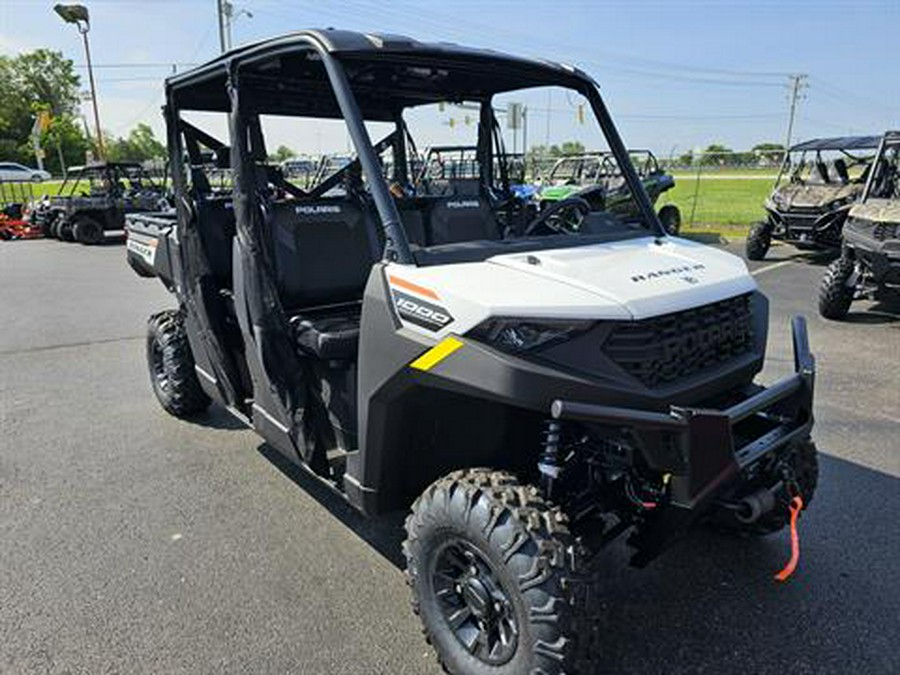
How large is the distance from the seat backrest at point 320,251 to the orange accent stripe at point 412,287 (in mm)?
1284

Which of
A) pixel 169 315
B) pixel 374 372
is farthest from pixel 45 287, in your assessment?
pixel 374 372

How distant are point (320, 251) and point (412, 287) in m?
1.45

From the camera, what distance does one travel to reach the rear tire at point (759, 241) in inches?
473

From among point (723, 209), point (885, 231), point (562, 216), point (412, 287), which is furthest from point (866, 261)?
point (723, 209)

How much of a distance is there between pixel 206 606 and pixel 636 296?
2122 millimetres

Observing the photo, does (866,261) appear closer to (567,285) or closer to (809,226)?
(809,226)

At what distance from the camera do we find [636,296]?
7.02 ft

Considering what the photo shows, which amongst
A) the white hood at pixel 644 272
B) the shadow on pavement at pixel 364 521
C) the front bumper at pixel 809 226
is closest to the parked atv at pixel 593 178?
the front bumper at pixel 809 226

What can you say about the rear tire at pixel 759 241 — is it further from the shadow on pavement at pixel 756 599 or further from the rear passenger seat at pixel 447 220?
the rear passenger seat at pixel 447 220

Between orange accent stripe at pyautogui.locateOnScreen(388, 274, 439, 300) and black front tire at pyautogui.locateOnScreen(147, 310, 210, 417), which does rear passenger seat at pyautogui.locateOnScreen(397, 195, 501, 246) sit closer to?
orange accent stripe at pyautogui.locateOnScreen(388, 274, 439, 300)

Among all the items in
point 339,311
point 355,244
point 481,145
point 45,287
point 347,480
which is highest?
point 481,145

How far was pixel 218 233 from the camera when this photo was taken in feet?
12.9

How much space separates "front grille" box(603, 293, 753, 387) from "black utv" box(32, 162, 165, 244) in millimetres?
16458

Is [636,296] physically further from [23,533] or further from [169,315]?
[169,315]
